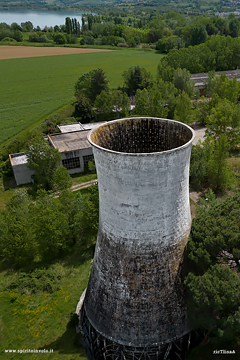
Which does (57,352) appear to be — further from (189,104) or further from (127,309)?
(189,104)

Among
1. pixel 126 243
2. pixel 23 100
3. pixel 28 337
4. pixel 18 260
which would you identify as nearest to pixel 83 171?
pixel 18 260

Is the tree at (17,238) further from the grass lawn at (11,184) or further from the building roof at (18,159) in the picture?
the building roof at (18,159)

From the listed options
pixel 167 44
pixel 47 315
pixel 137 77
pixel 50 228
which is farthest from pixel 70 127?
pixel 167 44

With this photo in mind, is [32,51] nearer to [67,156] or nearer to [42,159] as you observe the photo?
[67,156]

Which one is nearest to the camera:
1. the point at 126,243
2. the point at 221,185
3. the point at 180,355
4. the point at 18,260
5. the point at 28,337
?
the point at 126,243

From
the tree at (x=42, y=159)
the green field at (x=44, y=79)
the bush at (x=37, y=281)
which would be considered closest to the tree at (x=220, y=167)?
the tree at (x=42, y=159)

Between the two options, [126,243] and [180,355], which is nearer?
[126,243]
